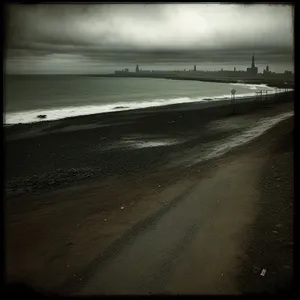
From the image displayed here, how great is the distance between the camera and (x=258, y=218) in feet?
17.0

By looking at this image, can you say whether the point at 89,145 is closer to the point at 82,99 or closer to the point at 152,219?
the point at 152,219

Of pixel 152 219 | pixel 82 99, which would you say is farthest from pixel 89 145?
pixel 82 99

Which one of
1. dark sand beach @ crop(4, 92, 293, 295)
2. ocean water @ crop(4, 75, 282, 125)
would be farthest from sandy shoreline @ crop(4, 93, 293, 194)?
ocean water @ crop(4, 75, 282, 125)

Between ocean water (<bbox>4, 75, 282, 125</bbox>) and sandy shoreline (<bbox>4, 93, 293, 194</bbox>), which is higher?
ocean water (<bbox>4, 75, 282, 125</bbox>)

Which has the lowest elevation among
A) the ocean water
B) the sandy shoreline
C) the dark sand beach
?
the dark sand beach

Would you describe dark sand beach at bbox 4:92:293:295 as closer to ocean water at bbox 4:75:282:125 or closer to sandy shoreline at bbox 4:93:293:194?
sandy shoreline at bbox 4:93:293:194

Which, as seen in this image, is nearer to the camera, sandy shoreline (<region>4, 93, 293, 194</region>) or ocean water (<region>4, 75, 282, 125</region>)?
sandy shoreline (<region>4, 93, 293, 194</region>)

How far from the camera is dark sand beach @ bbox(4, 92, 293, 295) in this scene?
3.91 m

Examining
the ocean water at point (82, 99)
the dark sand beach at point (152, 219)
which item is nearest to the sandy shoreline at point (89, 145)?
the dark sand beach at point (152, 219)

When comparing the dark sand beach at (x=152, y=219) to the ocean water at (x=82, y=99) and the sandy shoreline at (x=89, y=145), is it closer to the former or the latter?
the sandy shoreline at (x=89, y=145)

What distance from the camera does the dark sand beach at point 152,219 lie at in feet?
12.8

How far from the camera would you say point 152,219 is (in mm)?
5480

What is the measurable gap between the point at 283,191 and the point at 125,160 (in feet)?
17.4

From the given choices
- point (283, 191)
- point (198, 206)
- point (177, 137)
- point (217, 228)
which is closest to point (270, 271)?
point (217, 228)
